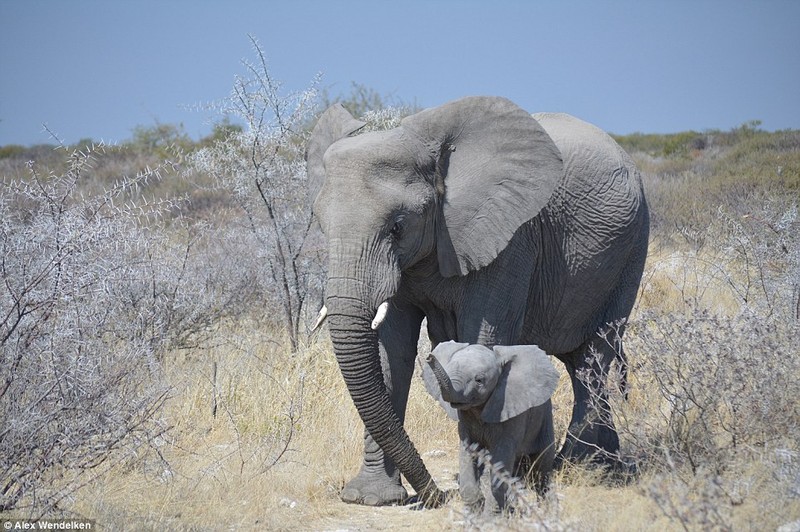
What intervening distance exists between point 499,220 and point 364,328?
1.11 meters

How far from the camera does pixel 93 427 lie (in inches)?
205

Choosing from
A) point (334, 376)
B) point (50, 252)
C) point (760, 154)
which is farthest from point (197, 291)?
point (760, 154)

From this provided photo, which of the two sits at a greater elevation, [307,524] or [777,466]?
[777,466]

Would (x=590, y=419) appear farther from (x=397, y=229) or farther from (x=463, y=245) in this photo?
(x=397, y=229)

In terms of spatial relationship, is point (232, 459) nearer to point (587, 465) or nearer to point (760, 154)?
point (587, 465)

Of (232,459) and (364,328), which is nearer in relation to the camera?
(364,328)

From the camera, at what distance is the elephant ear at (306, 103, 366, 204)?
6.49 m

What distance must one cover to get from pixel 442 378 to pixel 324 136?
86.3 inches

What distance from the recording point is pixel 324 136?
21.9ft

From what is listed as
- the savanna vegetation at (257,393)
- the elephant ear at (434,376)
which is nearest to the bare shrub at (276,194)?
the savanna vegetation at (257,393)

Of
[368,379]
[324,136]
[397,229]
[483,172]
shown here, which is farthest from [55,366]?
[483,172]

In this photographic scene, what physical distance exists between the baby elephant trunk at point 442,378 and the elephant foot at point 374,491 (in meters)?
1.48

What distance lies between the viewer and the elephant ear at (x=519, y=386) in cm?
550

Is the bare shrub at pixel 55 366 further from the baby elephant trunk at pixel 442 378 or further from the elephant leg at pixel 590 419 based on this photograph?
the elephant leg at pixel 590 419
